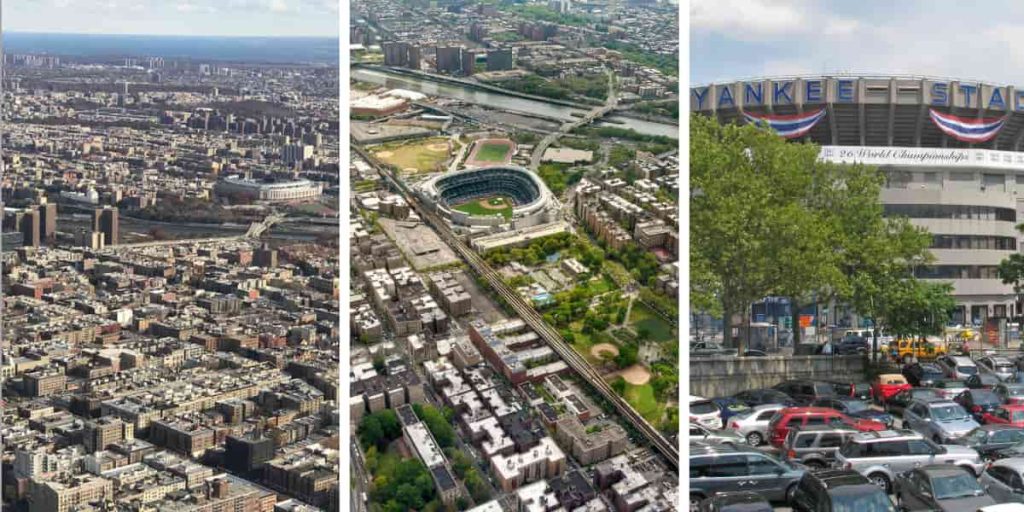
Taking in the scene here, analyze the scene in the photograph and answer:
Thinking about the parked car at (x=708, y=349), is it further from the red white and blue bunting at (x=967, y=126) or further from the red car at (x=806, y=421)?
the red white and blue bunting at (x=967, y=126)

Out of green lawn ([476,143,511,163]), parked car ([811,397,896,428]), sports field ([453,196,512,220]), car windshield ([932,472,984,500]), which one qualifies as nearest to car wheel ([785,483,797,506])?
car windshield ([932,472,984,500])

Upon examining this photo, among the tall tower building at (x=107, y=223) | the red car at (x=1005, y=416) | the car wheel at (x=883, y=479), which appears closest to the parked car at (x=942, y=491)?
the car wheel at (x=883, y=479)

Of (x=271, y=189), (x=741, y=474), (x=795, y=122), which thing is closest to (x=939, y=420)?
(x=741, y=474)

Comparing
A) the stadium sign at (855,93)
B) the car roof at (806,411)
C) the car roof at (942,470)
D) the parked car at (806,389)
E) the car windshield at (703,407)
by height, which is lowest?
the parked car at (806,389)

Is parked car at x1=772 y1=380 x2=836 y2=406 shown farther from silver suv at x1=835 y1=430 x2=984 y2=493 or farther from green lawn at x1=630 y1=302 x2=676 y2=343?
green lawn at x1=630 y1=302 x2=676 y2=343

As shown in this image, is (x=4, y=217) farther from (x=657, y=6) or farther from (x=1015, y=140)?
(x=1015, y=140)

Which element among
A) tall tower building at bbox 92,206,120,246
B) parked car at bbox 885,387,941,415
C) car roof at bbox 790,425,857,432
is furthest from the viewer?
tall tower building at bbox 92,206,120,246

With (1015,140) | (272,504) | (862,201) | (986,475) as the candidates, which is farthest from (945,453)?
(1015,140)
